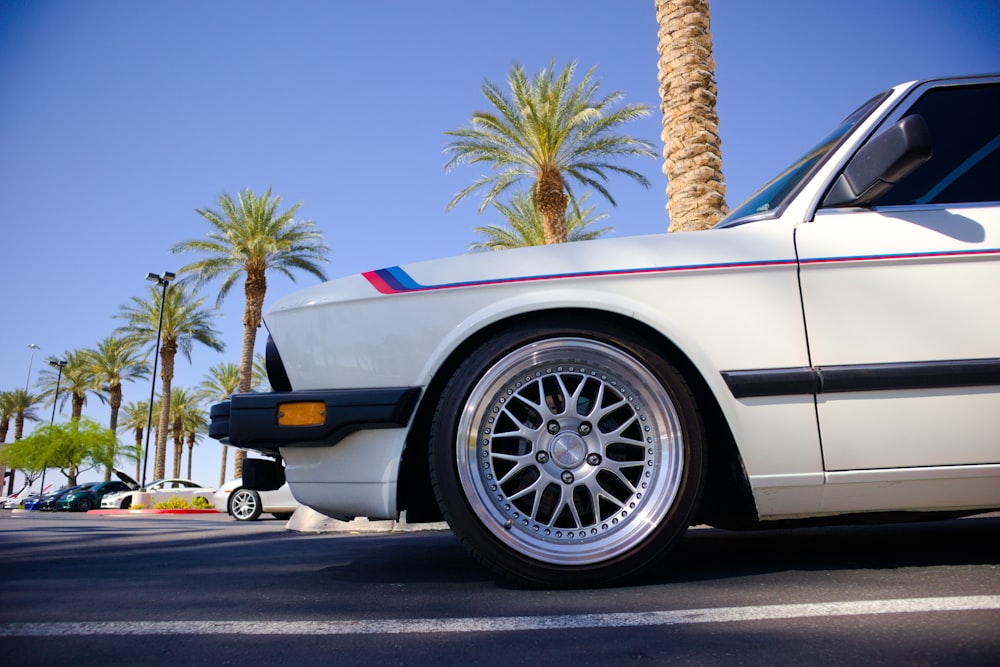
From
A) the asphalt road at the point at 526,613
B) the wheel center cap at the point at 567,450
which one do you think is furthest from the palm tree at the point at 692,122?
the wheel center cap at the point at 567,450

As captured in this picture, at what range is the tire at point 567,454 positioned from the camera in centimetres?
209

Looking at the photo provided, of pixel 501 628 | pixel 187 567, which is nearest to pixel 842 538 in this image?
pixel 501 628

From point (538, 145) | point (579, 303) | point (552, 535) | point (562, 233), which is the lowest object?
point (552, 535)

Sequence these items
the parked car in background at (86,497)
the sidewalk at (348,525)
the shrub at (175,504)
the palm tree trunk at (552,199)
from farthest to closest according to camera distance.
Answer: the parked car in background at (86,497) < the shrub at (175,504) < the palm tree trunk at (552,199) < the sidewalk at (348,525)

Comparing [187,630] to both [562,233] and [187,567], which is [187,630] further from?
[562,233]

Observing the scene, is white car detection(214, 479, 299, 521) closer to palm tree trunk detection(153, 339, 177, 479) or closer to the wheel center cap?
the wheel center cap

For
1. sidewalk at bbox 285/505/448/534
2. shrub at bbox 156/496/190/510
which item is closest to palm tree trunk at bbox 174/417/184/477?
shrub at bbox 156/496/190/510

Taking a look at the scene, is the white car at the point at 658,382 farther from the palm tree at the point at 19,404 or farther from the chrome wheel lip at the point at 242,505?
the palm tree at the point at 19,404

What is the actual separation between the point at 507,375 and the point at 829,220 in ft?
4.03

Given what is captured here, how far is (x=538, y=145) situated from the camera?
17.4m

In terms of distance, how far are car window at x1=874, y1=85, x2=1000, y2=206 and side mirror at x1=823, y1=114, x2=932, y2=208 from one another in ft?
0.93

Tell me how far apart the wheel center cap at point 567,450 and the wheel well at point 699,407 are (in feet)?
1.30

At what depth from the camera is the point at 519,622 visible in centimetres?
171

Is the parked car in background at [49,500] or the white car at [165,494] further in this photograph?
the parked car in background at [49,500]
